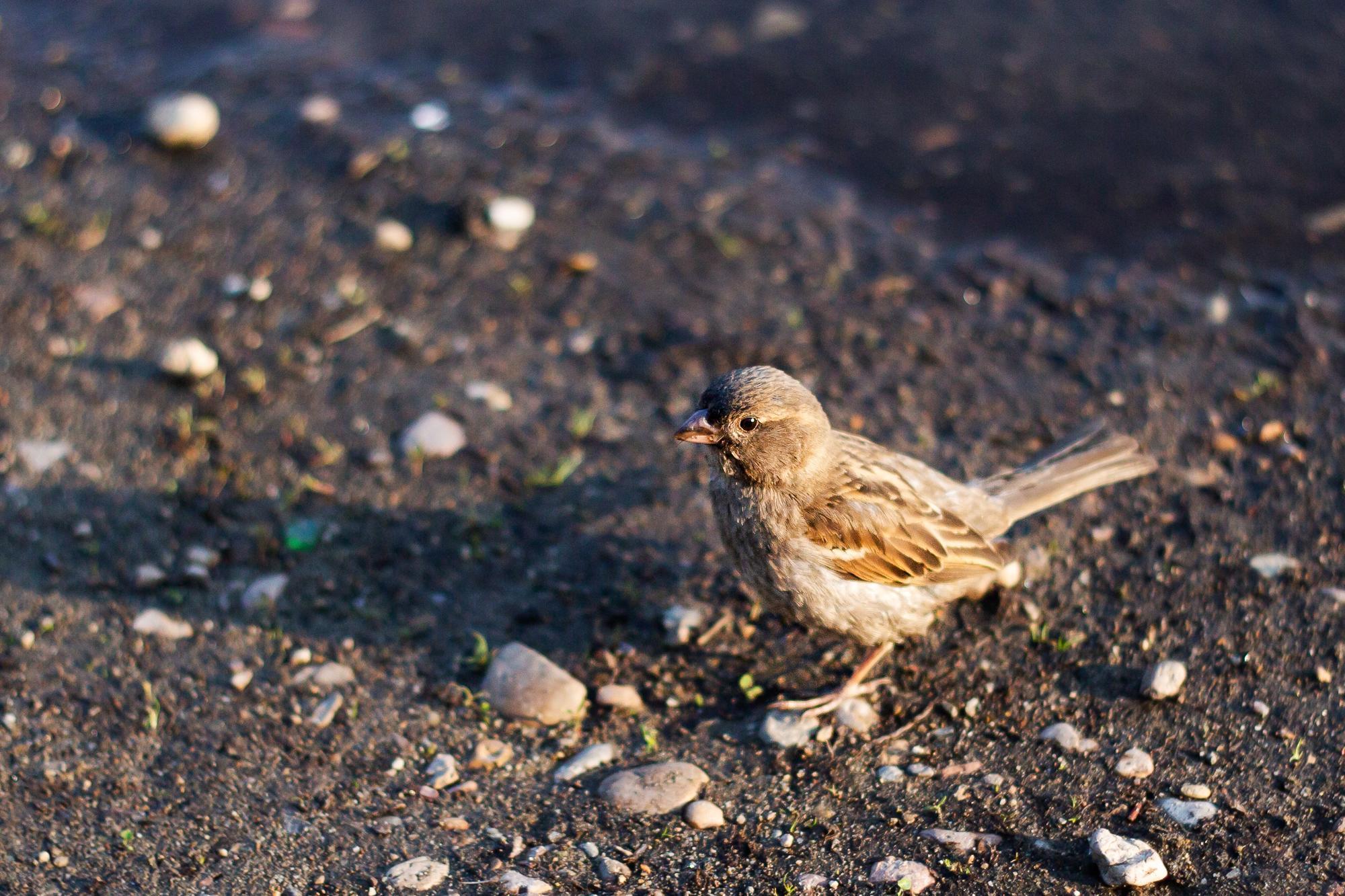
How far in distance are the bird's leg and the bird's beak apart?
40.5 inches

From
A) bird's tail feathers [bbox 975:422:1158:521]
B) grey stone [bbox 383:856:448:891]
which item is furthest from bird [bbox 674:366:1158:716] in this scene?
grey stone [bbox 383:856:448:891]

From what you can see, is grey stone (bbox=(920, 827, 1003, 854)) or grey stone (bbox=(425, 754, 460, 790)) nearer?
grey stone (bbox=(920, 827, 1003, 854))

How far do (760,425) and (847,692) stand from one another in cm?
106

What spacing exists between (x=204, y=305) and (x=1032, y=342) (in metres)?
4.31

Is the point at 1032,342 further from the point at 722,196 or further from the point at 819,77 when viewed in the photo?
the point at 819,77

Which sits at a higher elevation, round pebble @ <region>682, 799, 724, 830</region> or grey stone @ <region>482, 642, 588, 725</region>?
round pebble @ <region>682, 799, 724, 830</region>

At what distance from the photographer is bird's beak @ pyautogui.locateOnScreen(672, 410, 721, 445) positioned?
4.50m

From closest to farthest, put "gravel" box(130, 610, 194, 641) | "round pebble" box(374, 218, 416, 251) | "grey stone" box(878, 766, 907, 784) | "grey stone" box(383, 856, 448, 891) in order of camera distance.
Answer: "grey stone" box(383, 856, 448, 891) < "grey stone" box(878, 766, 907, 784) < "gravel" box(130, 610, 194, 641) < "round pebble" box(374, 218, 416, 251)

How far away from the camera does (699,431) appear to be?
453cm

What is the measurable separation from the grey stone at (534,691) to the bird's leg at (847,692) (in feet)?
2.49

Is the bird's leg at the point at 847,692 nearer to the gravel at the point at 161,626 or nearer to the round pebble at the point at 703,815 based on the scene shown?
the round pebble at the point at 703,815

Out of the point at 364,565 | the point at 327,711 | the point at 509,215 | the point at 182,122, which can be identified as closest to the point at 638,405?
the point at 364,565

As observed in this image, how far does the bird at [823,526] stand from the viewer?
4527mm

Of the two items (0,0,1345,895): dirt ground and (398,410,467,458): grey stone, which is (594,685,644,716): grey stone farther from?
(398,410,467,458): grey stone
